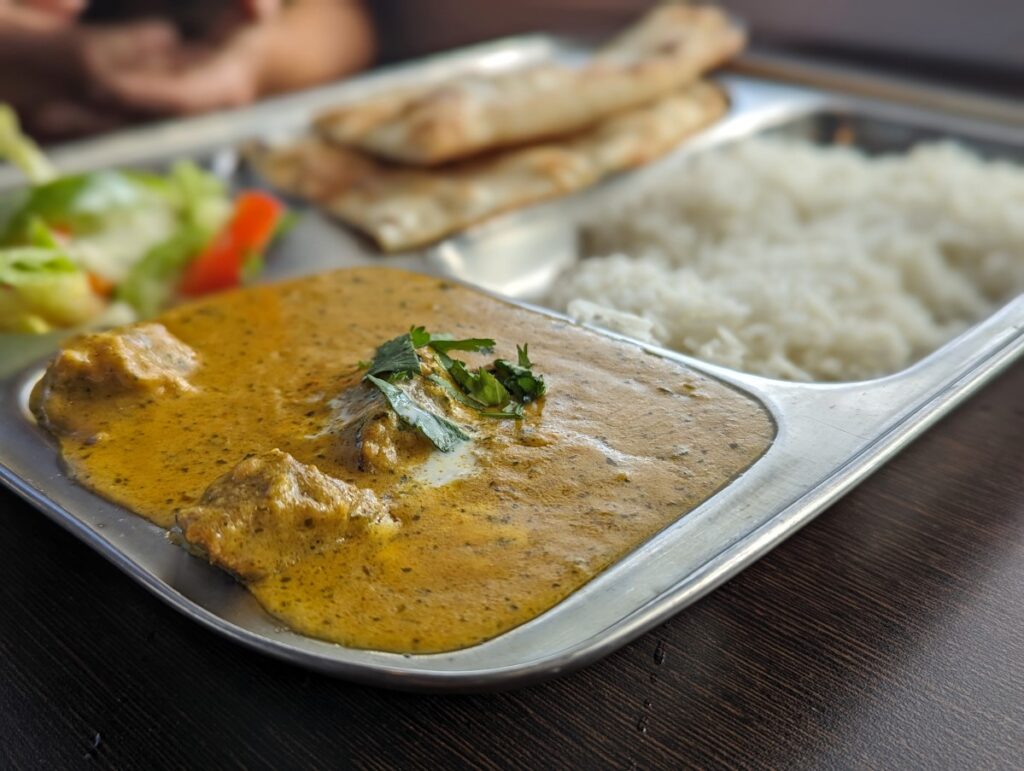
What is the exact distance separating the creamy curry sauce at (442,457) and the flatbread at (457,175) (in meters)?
0.55

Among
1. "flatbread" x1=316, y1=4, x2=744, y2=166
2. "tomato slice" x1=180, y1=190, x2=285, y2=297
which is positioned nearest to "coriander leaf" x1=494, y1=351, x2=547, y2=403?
"tomato slice" x1=180, y1=190, x2=285, y2=297

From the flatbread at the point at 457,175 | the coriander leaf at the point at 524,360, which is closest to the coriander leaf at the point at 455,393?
the coriander leaf at the point at 524,360

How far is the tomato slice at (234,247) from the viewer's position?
225 cm

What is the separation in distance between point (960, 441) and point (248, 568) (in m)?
1.23

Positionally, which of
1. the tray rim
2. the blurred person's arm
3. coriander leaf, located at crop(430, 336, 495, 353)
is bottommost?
the blurred person's arm

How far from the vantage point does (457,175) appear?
258 centimetres

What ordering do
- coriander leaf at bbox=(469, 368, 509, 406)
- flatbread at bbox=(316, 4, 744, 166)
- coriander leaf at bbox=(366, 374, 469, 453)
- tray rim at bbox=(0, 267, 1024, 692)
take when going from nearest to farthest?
tray rim at bbox=(0, 267, 1024, 692), coriander leaf at bbox=(366, 374, 469, 453), coriander leaf at bbox=(469, 368, 509, 406), flatbread at bbox=(316, 4, 744, 166)

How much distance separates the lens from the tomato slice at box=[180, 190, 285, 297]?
7.38 feet

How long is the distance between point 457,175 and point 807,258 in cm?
91

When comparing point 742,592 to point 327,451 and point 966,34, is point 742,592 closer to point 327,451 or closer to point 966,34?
point 327,451

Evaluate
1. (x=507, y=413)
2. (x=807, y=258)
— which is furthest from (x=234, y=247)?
(x=807, y=258)

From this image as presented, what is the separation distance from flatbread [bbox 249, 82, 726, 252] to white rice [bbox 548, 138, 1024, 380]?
14 cm

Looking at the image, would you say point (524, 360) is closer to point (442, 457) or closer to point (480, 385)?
point (480, 385)

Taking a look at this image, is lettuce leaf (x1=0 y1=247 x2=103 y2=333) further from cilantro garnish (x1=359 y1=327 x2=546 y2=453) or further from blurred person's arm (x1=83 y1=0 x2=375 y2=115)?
blurred person's arm (x1=83 y1=0 x2=375 y2=115)
